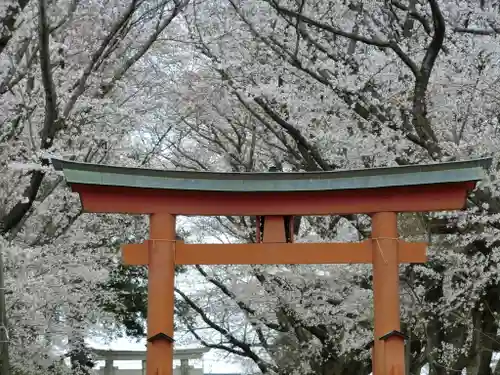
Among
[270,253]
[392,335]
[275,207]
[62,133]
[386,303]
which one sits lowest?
[392,335]

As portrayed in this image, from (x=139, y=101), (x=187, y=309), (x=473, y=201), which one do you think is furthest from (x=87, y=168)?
(x=187, y=309)

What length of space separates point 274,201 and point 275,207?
0.06m

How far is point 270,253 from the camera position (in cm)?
680

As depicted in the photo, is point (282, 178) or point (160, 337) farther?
point (282, 178)

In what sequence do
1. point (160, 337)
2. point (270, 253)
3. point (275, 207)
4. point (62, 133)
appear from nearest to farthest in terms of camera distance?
point (160, 337) < point (270, 253) < point (275, 207) < point (62, 133)

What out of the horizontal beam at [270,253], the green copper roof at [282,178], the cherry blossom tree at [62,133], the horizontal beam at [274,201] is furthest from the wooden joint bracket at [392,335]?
the cherry blossom tree at [62,133]

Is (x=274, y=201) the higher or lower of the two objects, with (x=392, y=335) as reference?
higher

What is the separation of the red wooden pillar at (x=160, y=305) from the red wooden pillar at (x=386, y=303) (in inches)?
74.5

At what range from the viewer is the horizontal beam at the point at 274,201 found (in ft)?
22.2

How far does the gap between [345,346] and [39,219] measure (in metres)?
5.39

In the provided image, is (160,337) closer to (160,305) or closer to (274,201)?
(160,305)

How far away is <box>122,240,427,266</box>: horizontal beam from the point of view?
22.1ft

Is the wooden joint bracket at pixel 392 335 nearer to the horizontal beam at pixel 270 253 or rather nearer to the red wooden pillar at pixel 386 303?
the red wooden pillar at pixel 386 303

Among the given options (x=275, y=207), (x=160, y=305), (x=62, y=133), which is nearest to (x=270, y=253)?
(x=275, y=207)
